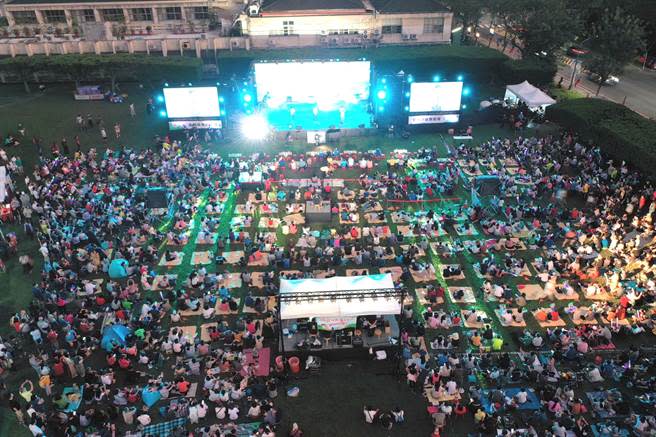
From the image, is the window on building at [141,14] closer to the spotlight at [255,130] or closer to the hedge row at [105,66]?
the hedge row at [105,66]

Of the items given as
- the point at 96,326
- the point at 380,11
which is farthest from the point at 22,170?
the point at 380,11

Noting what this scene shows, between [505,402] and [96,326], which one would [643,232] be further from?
[96,326]

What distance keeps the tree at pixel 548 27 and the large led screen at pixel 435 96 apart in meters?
17.0

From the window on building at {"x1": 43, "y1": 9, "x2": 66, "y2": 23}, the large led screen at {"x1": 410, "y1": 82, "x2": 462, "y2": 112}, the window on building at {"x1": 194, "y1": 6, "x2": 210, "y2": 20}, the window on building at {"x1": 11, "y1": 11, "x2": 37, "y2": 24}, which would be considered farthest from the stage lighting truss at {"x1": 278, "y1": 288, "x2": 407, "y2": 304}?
the window on building at {"x1": 11, "y1": 11, "x2": 37, "y2": 24}

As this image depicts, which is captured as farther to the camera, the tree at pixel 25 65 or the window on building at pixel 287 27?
the window on building at pixel 287 27

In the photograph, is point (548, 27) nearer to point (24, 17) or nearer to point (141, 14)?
point (141, 14)

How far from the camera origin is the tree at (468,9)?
65000 millimetres

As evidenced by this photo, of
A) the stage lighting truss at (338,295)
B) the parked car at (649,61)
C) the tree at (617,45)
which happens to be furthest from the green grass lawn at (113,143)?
the parked car at (649,61)

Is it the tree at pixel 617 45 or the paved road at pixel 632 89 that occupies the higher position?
the tree at pixel 617 45

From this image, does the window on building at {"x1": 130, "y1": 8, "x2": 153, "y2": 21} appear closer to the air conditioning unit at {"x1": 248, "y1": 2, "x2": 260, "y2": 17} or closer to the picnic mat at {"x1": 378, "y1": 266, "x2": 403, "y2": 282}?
the air conditioning unit at {"x1": 248, "y1": 2, "x2": 260, "y2": 17}

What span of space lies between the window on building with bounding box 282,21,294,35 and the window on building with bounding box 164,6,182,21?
1784 cm

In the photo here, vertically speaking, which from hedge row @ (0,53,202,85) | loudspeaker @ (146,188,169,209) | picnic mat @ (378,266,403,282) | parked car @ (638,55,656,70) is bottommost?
picnic mat @ (378,266,403,282)

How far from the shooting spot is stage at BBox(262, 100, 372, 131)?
44.4 meters

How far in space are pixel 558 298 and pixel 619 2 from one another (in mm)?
52991
